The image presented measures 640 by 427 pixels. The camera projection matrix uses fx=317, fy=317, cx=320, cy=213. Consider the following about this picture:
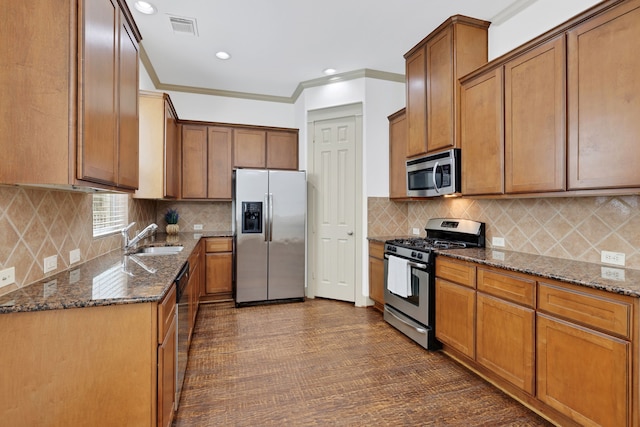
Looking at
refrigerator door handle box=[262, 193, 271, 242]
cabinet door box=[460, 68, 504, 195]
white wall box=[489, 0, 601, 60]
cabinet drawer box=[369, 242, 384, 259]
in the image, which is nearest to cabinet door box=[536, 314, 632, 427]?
cabinet door box=[460, 68, 504, 195]

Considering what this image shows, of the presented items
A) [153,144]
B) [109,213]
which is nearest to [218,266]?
[109,213]

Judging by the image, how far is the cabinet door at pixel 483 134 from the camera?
8.09 feet

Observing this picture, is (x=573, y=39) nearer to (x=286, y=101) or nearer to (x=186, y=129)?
(x=286, y=101)

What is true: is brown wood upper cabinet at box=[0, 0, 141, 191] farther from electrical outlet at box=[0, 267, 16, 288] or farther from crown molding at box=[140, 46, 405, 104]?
crown molding at box=[140, 46, 405, 104]

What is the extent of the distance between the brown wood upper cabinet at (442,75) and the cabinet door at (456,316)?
1276 mm

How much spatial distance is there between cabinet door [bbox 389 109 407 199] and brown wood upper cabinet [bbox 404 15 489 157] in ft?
1.62

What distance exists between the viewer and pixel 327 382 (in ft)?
7.73

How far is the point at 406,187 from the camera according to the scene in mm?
3695

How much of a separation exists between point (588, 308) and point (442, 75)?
2211 millimetres

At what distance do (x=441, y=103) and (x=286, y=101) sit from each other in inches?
111

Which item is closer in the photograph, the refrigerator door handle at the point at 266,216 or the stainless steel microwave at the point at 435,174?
the stainless steel microwave at the point at 435,174

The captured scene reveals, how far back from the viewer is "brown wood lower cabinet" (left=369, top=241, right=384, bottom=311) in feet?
12.3

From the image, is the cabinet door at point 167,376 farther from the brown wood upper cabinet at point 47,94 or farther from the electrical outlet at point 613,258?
the electrical outlet at point 613,258

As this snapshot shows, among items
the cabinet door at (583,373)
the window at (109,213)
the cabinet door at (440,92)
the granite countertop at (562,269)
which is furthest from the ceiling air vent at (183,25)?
the cabinet door at (583,373)
